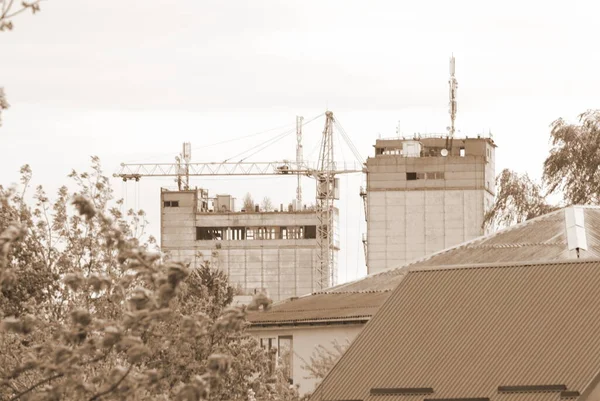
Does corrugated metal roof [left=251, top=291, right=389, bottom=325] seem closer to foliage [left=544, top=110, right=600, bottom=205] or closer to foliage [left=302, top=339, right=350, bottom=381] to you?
foliage [left=302, top=339, right=350, bottom=381]

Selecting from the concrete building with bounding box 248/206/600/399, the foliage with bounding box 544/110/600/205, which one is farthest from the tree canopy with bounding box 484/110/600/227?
the concrete building with bounding box 248/206/600/399

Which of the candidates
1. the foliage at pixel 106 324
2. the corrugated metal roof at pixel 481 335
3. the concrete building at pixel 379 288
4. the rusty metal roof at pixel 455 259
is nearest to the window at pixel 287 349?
the concrete building at pixel 379 288

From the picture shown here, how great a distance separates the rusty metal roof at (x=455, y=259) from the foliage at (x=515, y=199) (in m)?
20.7

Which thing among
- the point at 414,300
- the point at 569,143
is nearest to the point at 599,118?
the point at 569,143

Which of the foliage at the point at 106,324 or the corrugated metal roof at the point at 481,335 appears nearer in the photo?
the foliage at the point at 106,324

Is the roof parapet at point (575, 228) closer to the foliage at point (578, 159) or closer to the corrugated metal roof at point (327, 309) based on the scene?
the corrugated metal roof at point (327, 309)

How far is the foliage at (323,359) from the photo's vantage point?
4803 centimetres

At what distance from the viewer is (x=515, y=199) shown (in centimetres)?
8088

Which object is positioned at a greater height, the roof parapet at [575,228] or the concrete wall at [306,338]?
the roof parapet at [575,228]

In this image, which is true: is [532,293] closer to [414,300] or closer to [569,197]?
[414,300]

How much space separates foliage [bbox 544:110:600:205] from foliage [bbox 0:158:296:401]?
3424cm

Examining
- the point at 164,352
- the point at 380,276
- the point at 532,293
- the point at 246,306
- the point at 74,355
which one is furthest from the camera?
the point at 380,276

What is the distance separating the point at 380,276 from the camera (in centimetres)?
5909

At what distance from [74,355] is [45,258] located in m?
21.0
